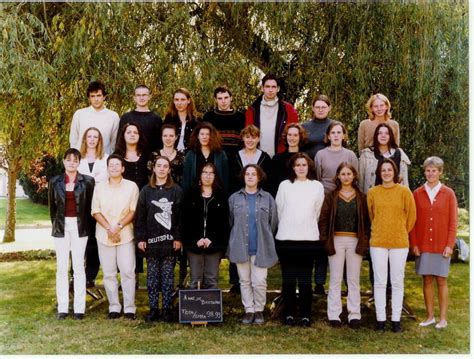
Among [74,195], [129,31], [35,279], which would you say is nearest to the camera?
[74,195]

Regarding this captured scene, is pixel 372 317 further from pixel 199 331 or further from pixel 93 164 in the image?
pixel 93 164

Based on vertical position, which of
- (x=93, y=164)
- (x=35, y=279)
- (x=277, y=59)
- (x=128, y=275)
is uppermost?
(x=277, y=59)

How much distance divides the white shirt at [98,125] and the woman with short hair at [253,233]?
149 centimetres

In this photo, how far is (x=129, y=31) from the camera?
21.6 ft

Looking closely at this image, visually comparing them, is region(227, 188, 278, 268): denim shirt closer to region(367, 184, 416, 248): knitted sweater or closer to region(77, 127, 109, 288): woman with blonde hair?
region(367, 184, 416, 248): knitted sweater

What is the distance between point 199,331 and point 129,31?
11.6 feet

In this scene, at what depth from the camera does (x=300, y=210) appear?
16.5ft

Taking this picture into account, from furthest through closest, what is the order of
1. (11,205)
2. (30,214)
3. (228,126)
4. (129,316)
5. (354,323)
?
(30,214) < (11,205) < (228,126) < (129,316) < (354,323)

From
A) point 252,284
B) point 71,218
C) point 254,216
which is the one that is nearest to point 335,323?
point 252,284

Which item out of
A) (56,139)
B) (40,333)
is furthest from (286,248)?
(56,139)

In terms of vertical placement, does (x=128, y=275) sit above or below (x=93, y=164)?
below

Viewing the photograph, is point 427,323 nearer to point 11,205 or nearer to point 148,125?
point 148,125

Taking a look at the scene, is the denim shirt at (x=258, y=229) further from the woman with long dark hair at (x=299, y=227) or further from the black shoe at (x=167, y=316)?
the black shoe at (x=167, y=316)

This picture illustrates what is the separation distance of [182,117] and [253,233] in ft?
4.67
